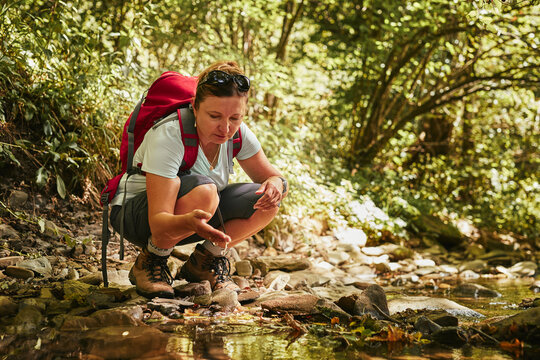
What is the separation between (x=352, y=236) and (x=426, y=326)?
3811mm

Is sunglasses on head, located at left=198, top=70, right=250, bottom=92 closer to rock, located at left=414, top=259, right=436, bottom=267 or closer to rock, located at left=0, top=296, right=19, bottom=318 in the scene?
rock, located at left=0, top=296, right=19, bottom=318

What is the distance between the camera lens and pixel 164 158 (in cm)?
243

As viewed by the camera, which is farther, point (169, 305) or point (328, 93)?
point (328, 93)

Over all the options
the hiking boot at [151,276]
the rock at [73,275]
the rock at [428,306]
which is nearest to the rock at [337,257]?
the rock at [428,306]

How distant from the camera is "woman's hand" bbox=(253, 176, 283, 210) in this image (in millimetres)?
2746

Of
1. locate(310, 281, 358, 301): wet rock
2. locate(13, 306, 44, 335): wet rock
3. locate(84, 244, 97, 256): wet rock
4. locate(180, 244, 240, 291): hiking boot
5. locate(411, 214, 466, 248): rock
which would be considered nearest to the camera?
locate(13, 306, 44, 335): wet rock

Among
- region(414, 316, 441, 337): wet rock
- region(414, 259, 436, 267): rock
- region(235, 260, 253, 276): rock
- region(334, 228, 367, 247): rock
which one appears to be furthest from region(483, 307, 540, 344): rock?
region(334, 228, 367, 247): rock

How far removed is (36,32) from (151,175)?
216 cm

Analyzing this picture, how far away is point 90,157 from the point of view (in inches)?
154

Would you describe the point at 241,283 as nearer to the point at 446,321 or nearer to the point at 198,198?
the point at 198,198

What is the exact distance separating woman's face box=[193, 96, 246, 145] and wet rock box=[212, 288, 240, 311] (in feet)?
2.67

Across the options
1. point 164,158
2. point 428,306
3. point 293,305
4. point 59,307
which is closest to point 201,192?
point 164,158

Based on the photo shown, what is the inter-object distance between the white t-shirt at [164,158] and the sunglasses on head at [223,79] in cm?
27

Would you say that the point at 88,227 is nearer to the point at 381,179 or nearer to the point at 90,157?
the point at 90,157
